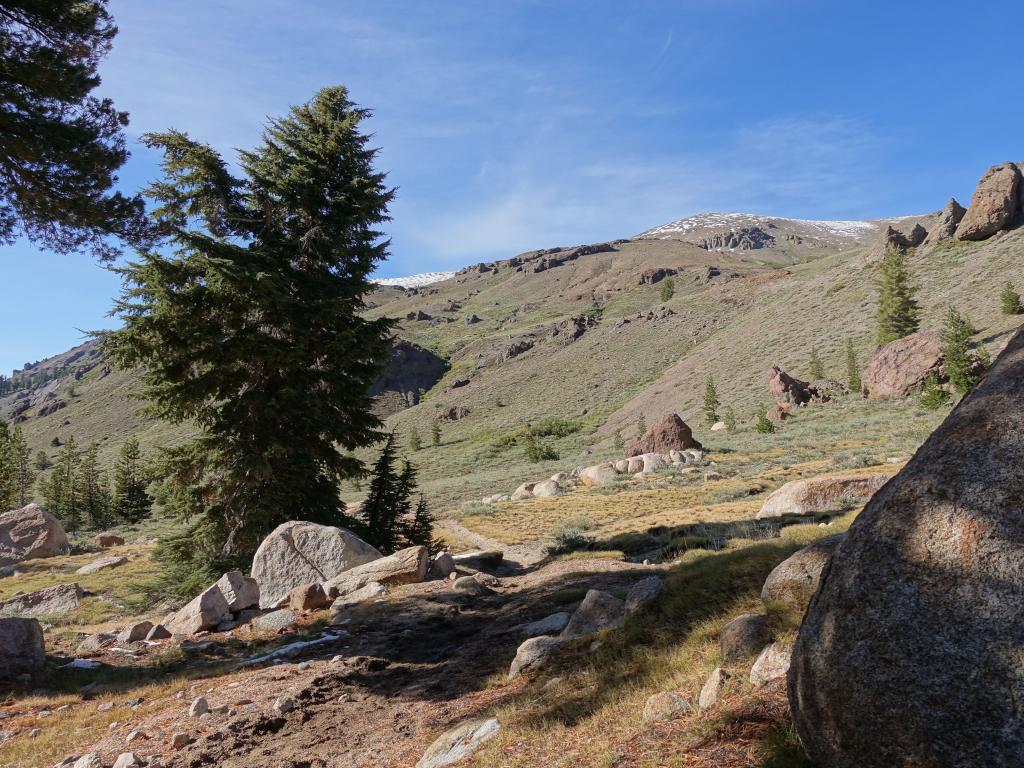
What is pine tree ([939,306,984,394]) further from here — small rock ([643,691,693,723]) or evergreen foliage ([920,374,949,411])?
small rock ([643,691,693,723])

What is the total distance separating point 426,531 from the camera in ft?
56.5

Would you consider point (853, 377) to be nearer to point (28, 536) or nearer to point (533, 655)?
point (533, 655)

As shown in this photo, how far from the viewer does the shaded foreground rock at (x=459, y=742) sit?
192 inches

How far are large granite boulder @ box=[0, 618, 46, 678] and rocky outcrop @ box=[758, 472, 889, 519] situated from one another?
15693mm

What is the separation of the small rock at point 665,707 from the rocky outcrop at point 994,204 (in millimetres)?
72250

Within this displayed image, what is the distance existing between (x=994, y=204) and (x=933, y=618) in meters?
73.3

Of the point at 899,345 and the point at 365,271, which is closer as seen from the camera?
the point at 365,271

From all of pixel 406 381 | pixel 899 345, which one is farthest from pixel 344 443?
pixel 406 381

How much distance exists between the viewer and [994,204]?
Answer: 5662 centimetres

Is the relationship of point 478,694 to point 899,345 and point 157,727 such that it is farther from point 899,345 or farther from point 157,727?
point 899,345

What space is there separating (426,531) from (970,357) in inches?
1231

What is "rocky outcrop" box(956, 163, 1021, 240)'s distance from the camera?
5641cm

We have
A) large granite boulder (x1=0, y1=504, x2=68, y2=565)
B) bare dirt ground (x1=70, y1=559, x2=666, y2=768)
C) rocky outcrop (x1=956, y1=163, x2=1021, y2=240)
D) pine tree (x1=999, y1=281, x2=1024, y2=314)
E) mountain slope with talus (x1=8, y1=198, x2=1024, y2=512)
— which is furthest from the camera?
rocky outcrop (x1=956, y1=163, x2=1021, y2=240)

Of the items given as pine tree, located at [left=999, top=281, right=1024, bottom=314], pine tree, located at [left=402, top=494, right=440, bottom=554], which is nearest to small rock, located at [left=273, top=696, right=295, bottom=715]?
pine tree, located at [left=402, top=494, right=440, bottom=554]
